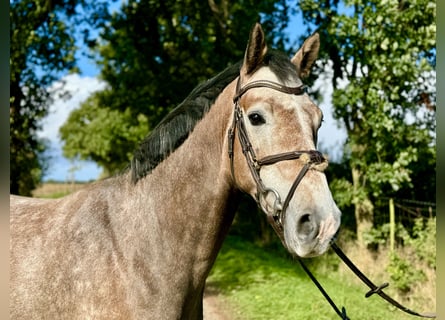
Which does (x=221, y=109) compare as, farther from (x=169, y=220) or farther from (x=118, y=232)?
(x=118, y=232)

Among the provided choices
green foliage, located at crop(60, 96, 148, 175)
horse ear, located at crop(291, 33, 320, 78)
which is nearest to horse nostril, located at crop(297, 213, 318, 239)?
horse ear, located at crop(291, 33, 320, 78)

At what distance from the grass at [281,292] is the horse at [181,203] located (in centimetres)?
462

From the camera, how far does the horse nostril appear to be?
2240 millimetres

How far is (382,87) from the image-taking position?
8648 millimetres

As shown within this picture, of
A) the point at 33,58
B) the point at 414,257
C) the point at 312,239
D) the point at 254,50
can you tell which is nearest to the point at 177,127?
the point at 254,50

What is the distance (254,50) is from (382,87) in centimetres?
664

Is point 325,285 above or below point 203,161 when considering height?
below

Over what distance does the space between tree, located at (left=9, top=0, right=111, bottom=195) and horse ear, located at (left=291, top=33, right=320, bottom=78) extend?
10.9 m

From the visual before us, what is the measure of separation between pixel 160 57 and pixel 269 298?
9.10 meters

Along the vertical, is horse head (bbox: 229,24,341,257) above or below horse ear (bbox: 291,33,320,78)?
below

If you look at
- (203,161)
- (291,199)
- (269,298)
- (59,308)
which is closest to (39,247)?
(59,308)

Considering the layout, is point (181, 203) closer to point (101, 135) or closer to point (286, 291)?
point (286, 291)

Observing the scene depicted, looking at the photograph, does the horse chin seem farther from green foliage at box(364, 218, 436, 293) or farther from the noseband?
green foliage at box(364, 218, 436, 293)

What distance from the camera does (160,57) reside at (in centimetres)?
1444
